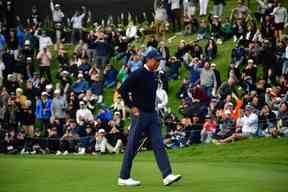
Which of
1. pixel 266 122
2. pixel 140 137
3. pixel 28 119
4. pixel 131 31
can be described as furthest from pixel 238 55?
pixel 140 137

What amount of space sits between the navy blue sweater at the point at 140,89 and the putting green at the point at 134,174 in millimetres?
1159

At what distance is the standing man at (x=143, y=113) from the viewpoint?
Result: 12516mm

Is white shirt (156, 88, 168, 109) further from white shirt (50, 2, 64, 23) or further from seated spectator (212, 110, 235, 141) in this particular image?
white shirt (50, 2, 64, 23)

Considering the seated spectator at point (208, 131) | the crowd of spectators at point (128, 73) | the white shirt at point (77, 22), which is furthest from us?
the white shirt at point (77, 22)

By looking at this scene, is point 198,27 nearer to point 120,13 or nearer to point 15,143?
point 120,13

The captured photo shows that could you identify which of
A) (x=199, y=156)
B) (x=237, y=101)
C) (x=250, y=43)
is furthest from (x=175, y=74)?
(x=199, y=156)

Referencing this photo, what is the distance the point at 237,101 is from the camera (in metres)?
25.4

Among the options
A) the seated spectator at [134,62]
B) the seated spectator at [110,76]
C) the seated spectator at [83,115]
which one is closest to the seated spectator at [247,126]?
the seated spectator at [83,115]

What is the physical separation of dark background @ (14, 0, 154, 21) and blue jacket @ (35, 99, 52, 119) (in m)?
5.67

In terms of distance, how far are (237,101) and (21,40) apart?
1145cm

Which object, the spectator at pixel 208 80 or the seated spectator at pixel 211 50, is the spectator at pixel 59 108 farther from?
the seated spectator at pixel 211 50

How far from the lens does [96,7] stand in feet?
113

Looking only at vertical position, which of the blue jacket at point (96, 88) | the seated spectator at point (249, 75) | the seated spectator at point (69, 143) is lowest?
the seated spectator at point (69, 143)

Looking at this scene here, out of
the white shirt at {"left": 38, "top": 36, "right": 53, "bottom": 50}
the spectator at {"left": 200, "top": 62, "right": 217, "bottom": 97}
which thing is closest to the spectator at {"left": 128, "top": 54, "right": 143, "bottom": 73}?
the spectator at {"left": 200, "top": 62, "right": 217, "bottom": 97}
